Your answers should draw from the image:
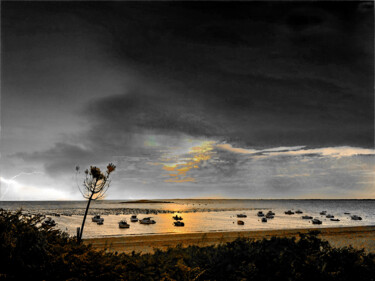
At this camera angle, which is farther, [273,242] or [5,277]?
[273,242]

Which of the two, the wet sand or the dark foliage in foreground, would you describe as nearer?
the dark foliage in foreground

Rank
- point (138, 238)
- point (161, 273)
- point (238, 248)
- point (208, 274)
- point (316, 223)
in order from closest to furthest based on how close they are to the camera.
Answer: point (161, 273)
point (208, 274)
point (238, 248)
point (138, 238)
point (316, 223)

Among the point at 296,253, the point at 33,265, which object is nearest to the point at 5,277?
the point at 33,265

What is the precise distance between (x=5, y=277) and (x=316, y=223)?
65.3 m

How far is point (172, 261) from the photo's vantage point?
20.2 feet

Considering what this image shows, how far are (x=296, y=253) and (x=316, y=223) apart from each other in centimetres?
6156

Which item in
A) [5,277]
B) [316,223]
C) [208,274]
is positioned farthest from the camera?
[316,223]

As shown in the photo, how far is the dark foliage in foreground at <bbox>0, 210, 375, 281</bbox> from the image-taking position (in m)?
4.78

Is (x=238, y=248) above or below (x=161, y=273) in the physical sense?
above

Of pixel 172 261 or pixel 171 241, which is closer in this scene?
pixel 172 261

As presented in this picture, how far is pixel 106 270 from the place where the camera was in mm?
5137

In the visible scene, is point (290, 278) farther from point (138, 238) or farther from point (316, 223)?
point (316, 223)

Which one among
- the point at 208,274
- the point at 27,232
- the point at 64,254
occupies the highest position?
the point at 27,232

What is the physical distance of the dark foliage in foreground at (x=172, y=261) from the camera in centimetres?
478
